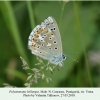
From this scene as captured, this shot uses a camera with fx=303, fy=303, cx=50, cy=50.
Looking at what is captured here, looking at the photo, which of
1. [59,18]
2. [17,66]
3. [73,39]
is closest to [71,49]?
A: [73,39]

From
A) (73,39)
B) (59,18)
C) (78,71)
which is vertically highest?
(59,18)
